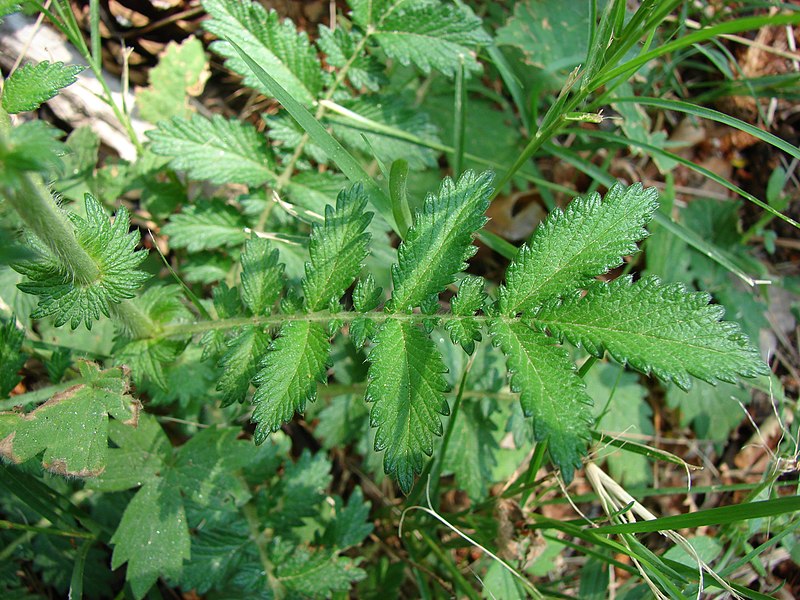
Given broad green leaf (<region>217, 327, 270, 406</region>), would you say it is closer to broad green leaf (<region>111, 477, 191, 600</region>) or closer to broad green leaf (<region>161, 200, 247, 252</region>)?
broad green leaf (<region>111, 477, 191, 600</region>)

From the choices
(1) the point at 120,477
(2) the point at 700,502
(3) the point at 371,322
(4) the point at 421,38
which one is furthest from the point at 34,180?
(2) the point at 700,502

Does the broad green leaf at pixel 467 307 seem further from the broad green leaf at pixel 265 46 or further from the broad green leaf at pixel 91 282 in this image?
the broad green leaf at pixel 265 46

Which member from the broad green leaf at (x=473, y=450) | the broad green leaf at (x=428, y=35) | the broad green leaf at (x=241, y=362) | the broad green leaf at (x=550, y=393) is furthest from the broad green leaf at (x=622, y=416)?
the broad green leaf at (x=241, y=362)

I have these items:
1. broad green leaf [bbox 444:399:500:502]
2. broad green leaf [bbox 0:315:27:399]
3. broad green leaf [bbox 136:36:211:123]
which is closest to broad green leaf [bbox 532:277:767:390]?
broad green leaf [bbox 444:399:500:502]

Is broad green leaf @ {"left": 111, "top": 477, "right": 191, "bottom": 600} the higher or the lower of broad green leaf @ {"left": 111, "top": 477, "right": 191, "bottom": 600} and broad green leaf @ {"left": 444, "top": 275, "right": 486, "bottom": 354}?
the lower

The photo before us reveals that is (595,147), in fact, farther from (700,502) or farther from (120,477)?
(120,477)
